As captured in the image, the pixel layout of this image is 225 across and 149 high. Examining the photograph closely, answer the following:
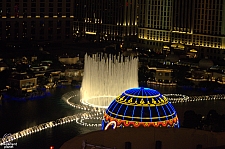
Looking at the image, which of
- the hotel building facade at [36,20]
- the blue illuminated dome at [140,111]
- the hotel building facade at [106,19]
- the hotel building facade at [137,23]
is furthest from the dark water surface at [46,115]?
the hotel building facade at [106,19]

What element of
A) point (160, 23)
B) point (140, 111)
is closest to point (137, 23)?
point (160, 23)

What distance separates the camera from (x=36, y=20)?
6369 centimetres

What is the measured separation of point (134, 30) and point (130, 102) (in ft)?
133

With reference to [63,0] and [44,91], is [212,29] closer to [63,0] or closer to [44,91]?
[63,0]

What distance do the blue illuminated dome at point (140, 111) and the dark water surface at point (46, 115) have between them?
9.19ft

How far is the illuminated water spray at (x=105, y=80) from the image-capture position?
127 feet

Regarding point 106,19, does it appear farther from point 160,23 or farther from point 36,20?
point 36,20

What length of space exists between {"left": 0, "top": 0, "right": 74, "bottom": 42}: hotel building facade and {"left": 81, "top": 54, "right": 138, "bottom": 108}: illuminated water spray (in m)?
23.0

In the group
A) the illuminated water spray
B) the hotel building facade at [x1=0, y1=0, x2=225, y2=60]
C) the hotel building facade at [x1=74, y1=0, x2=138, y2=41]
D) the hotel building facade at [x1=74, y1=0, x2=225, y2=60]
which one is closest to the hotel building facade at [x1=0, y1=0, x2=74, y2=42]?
the hotel building facade at [x1=0, y1=0, x2=225, y2=60]

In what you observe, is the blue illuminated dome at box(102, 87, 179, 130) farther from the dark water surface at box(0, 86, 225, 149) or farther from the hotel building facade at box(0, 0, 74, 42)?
the hotel building facade at box(0, 0, 74, 42)

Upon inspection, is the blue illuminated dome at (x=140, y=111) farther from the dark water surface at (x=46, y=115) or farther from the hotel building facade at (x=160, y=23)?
the hotel building facade at (x=160, y=23)

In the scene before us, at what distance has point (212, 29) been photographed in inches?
2319

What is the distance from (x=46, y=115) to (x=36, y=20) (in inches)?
1257

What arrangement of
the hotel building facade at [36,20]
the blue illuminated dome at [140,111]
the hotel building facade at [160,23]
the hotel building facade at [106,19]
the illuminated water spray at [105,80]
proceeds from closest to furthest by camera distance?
the blue illuminated dome at [140,111] → the illuminated water spray at [105,80] → the hotel building facade at [160,23] → the hotel building facade at [36,20] → the hotel building facade at [106,19]
